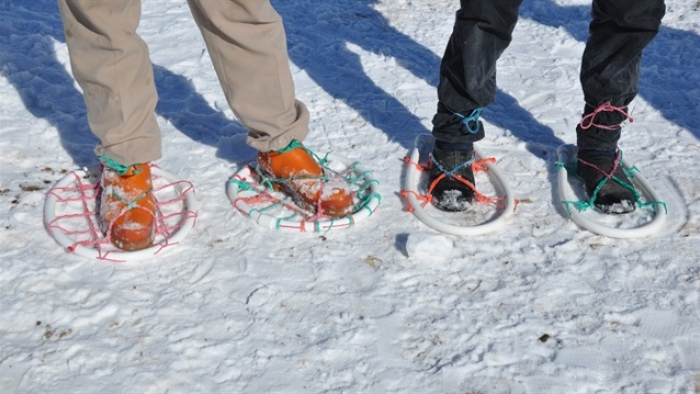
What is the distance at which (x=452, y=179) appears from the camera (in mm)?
2855

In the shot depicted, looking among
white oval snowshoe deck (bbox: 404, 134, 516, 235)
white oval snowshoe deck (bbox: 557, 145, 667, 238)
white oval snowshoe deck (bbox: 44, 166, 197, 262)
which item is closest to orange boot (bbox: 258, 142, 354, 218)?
white oval snowshoe deck (bbox: 404, 134, 516, 235)

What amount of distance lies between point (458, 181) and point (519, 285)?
0.55 metres

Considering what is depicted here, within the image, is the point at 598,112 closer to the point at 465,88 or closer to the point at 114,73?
the point at 465,88

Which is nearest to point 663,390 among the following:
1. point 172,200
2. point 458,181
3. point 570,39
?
point 458,181

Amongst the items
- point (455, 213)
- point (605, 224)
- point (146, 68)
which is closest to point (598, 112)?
point (605, 224)

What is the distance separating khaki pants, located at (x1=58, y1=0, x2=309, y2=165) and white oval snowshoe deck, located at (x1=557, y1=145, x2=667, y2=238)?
103cm

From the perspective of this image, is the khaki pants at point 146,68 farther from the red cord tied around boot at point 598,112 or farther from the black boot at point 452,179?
the red cord tied around boot at point 598,112

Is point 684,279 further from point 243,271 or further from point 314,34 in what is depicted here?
point 314,34

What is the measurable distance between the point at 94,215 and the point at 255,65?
32.4 inches

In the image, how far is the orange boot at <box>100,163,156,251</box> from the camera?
256 centimetres

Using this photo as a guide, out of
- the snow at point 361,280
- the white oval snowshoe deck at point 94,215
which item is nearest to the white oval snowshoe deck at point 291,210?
the snow at point 361,280

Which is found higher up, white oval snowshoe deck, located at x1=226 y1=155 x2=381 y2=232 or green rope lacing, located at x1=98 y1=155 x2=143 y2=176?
green rope lacing, located at x1=98 y1=155 x2=143 y2=176

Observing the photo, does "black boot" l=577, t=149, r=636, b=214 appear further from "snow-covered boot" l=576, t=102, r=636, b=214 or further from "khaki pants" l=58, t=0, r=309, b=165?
"khaki pants" l=58, t=0, r=309, b=165

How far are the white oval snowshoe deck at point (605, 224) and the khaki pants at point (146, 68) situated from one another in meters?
1.03
